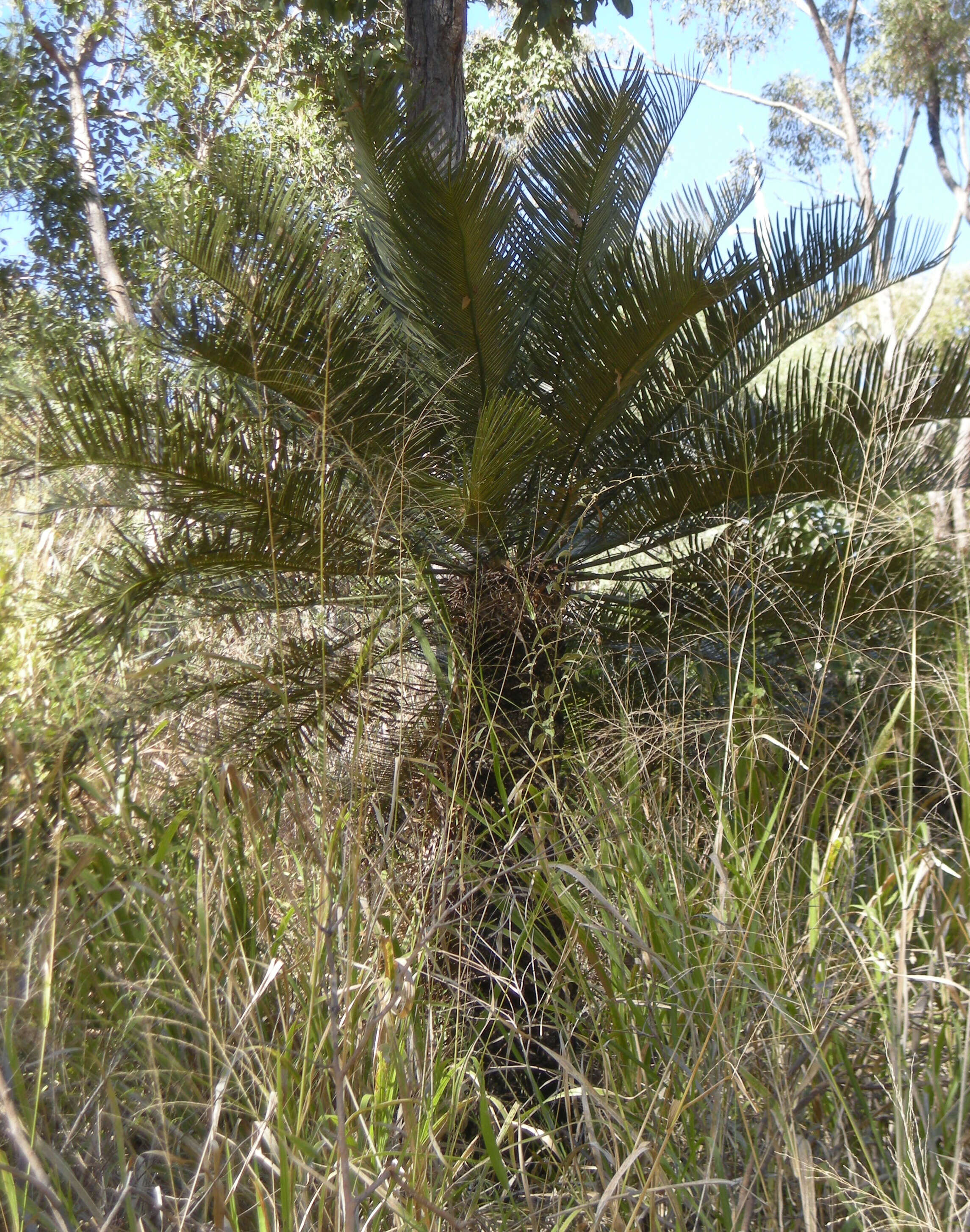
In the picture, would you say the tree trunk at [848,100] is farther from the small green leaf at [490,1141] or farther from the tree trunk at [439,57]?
the small green leaf at [490,1141]

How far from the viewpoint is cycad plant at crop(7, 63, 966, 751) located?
9.84 ft

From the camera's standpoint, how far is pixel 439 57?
14.5 feet

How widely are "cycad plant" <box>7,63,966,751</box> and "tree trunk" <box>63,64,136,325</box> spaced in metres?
6.20

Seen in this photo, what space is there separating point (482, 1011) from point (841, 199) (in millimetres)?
2629

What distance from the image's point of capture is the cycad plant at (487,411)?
9.84 ft

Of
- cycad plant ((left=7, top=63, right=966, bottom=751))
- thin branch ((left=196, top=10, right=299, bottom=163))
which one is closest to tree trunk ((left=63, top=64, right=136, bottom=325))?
thin branch ((left=196, top=10, right=299, bottom=163))

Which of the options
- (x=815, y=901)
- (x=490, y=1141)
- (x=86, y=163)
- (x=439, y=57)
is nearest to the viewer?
(x=490, y=1141)

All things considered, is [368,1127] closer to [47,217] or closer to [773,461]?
[773,461]

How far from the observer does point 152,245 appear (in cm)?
938

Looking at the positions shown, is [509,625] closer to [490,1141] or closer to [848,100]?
[490,1141]

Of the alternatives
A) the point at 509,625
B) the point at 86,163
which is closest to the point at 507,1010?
the point at 509,625

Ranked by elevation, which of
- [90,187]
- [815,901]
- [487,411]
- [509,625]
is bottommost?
[815,901]

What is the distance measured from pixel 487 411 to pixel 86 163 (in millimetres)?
8583

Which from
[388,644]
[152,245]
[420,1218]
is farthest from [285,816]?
[152,245]
